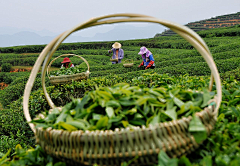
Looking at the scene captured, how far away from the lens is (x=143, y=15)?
5.05 ft

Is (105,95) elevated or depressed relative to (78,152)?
elevated

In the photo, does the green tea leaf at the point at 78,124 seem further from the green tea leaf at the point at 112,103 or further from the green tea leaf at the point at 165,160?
the green tea leaf at the point at 165,160

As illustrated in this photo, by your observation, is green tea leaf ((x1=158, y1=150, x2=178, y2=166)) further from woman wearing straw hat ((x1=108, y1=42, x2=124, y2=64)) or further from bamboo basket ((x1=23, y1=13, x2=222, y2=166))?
woman wearing straw hat ((x1=108, y1=42, x2=124, y2=64))

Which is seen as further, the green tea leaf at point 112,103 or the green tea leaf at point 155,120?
the green tea leaf at point 112,103

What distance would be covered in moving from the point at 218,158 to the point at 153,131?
43cm

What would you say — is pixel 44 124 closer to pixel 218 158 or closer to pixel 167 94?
pixel 167 94

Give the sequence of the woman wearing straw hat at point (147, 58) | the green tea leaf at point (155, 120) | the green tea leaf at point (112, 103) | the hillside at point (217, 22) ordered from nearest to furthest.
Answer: the green tea leaf at point (155, 120) < the green tea leaf at point (112, 103) < the woman wearing straw hat at point (147, 58) < the hillside at point (217, 22)

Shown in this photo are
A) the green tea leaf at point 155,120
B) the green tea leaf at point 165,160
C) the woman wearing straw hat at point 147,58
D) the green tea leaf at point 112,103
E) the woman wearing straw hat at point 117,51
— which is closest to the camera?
the green tea leaf at point 165,160

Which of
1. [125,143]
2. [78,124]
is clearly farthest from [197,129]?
[78,124]

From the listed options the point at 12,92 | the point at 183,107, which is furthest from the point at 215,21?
the point at 183,107

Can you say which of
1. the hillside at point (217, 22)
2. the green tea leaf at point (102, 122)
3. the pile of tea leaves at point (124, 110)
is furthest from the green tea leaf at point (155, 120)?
the hillside at point (217, 22)

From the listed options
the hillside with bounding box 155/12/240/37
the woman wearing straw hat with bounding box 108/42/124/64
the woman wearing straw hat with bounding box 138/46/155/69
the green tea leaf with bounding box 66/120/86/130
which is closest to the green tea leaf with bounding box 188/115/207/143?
the green tea leaf with bounding box 66/120/86/130

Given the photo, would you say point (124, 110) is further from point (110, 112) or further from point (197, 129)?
point (197, 129)

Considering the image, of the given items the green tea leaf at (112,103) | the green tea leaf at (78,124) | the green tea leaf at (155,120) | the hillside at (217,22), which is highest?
the hillside at (217,22)
